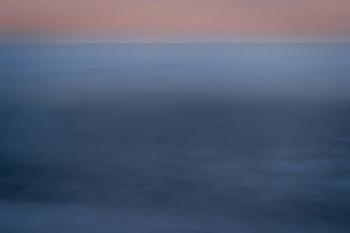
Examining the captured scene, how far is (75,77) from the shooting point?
14.7 metres

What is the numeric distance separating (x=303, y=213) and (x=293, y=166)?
5.55 feet

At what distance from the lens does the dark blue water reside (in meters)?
6.87

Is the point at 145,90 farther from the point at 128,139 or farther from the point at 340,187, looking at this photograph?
the point at 340,187

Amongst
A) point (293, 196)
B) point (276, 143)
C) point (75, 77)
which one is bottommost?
point (293, 196)

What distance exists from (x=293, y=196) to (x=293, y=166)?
3.85 feet

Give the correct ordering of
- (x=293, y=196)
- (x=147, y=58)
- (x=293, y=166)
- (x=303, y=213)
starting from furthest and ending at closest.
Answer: (x=147, y=58), (x=293, y=166), (x=293, y=196), (x=303, y=213)

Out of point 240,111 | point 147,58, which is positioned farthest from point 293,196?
point 147,58

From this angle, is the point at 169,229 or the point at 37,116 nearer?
the point at 169,229

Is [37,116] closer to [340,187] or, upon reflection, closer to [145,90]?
[145,90]

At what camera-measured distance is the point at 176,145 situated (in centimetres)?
947

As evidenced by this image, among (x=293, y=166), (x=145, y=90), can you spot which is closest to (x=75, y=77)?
(x=145, y=90)

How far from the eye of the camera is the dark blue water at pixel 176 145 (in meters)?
6.87

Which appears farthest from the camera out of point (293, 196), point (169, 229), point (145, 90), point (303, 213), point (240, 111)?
point (145, 90)

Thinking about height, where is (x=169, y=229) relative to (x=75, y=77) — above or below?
below
